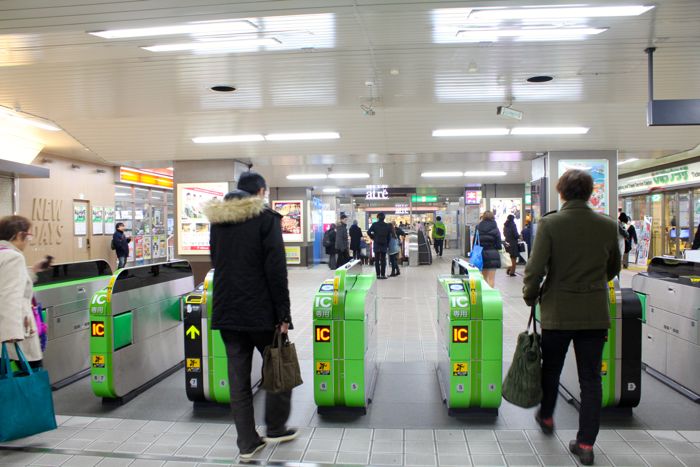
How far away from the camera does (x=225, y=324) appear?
306cm

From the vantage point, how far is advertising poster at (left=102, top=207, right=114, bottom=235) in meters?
14.3

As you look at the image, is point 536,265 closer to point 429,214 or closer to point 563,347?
point 563,347

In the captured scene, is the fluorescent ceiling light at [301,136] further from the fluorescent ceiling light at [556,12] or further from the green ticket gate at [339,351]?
the green ticket gate at [339,351]

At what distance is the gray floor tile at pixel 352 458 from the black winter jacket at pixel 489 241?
6292 mm

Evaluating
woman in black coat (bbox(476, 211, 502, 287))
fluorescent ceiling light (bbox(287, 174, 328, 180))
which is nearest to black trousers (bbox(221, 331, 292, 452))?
woman in black coat (bbox(476, 211, 502, 287))

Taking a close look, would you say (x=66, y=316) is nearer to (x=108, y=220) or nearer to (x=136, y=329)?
(x=136, y=329)

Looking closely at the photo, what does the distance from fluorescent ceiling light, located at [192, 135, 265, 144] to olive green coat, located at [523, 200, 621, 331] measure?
264 inches

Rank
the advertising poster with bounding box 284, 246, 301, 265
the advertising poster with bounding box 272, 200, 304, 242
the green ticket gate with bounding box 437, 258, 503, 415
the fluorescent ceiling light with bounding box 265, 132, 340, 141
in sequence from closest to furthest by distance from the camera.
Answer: the green ticket gate with bounding box 437, 258, 503, 415 → the fluorescent ceiling light with bounding box 265, 132, 340, 141 → the advertising poster with bounding box 272, 200, 304, 242 → the advertising poster with bounding box 284, 246, 301, 265

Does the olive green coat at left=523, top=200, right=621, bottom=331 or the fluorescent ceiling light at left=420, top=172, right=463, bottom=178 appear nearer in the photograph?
the olive green coat at left=523, top=200, right=621, bottom=331

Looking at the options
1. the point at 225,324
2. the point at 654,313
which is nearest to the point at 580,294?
the point at 225,324

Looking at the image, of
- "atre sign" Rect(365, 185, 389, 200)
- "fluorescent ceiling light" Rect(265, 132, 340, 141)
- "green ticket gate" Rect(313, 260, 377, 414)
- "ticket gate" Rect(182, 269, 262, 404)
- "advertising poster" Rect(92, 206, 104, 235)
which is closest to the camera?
"green ticket gate" Rect(313, 260, 377, 414)

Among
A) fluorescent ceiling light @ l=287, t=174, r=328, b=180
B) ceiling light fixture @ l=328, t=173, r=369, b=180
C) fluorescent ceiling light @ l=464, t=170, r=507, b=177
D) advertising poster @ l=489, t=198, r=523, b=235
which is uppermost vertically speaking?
fluorescent ceiling light @ l=464, t=170, r=507, b=177

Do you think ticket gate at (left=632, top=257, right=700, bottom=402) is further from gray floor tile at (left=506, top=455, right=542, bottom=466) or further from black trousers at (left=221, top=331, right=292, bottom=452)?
black trousers at (left=221, top=331, right=292, bottom=452)

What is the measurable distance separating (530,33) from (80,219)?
12363 mm
